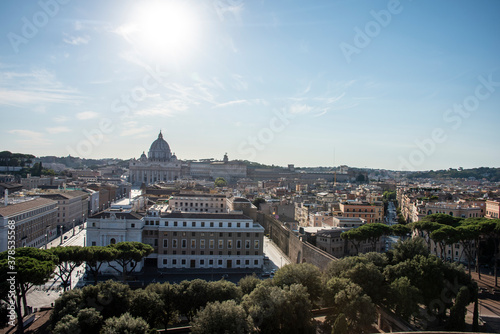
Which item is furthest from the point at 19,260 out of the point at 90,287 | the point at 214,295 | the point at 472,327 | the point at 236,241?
the point at 472,327

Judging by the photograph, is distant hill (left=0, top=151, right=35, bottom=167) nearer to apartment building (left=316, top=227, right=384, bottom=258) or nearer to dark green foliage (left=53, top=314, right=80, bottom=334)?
apartment building (left=316, top=227, right=384, bottom=258)

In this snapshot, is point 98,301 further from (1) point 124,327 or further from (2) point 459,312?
(2) point 459,312

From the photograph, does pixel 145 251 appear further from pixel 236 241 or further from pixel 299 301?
pixel 299 301

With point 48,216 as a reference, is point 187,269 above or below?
below

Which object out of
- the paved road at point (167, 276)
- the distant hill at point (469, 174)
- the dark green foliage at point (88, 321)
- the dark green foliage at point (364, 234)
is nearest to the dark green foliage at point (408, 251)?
the dark green foliage at point (364, 234)

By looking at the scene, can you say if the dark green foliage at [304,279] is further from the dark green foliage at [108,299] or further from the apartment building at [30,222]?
the apartment building at [30,222]

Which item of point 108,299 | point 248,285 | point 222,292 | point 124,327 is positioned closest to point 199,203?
point 248,285

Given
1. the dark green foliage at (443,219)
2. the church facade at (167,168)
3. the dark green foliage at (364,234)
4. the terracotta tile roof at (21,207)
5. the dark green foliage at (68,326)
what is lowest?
the dark green foliage at (68,326)
